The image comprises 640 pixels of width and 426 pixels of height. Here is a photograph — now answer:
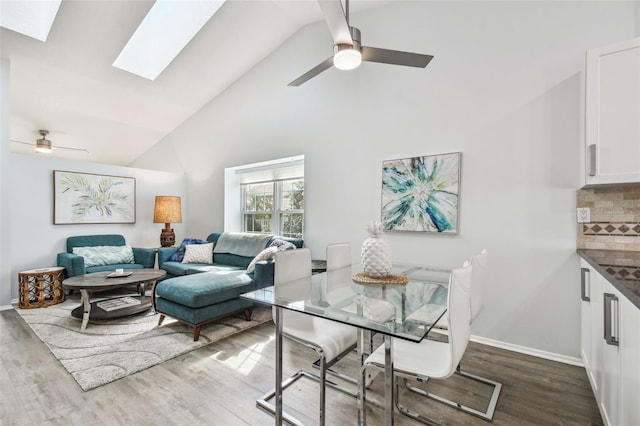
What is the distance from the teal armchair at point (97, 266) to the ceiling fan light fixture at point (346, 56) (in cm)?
420

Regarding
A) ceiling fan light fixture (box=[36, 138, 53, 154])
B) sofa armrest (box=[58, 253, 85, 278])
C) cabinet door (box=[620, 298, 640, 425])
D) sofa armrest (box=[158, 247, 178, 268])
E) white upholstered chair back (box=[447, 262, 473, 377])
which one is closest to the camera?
cabinet door (box=[620, 298, 640, 425])

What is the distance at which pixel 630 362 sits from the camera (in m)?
1.08

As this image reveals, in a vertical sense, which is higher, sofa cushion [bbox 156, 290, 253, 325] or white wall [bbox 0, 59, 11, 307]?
white wall [bbox 0, 59, 11, 307]

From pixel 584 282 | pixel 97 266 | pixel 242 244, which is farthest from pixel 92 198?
pixel 584 282

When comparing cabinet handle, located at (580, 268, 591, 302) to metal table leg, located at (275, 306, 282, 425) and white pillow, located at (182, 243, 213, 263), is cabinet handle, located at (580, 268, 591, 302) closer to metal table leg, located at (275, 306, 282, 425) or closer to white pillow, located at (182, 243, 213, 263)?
metal table leg, located at (275, 306, 282, 425)

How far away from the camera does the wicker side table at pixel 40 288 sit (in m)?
3.60

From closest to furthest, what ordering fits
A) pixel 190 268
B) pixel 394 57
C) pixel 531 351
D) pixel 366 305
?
pixel 366 305 → pixel 394 57 → pixel 531 351 → pixel 190 268

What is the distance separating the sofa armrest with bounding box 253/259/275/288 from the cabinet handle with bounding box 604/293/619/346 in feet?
9.08

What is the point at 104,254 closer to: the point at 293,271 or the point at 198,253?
the point at 198,253

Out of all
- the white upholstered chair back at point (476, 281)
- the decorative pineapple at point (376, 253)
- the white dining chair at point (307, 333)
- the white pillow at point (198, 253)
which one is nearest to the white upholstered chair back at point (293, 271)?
the white dining chair at point (307, 333)

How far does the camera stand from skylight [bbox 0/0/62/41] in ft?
10.0

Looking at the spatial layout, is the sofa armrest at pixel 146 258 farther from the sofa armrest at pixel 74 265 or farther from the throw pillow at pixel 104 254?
the sofa armrest at pixel 74 265

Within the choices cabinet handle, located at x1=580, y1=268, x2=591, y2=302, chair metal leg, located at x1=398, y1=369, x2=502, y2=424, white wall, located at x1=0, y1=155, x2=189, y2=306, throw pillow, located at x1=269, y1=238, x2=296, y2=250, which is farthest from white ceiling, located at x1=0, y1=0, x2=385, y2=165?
chair metal leg, located at x1=398, y1=369, x2=502, y2=424

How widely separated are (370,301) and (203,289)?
1.83 metres
